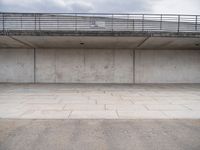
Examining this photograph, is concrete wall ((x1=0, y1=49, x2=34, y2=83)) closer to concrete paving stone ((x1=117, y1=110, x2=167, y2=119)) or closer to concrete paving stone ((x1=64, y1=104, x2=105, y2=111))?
concrete paving stone ((x1=64, y1=104, x2=105, y2=111))

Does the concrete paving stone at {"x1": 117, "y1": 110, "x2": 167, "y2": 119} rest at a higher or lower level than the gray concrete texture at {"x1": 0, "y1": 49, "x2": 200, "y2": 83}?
lower

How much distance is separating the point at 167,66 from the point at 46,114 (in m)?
12.4

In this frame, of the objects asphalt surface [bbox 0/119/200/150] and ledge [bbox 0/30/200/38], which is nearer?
asphalt surface [bbox 0/119/200/150]

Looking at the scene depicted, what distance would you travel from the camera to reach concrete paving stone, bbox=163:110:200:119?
206 inches

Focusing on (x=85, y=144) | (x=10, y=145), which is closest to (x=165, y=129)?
(x=85, y=144)

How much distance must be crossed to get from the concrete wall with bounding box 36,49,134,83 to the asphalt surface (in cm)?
979

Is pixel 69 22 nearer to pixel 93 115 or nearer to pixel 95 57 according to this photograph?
pixel 95 57

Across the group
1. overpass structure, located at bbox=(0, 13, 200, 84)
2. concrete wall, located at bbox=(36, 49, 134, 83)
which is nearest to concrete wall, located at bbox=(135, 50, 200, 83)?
overpass structure, located at bbox=(0, 13, 200, 84)

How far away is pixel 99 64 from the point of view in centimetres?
1458

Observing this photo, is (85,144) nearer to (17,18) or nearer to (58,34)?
(58,34)

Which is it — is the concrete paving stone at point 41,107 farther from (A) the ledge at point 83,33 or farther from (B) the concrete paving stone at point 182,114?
(A) the ledge at point 83,33

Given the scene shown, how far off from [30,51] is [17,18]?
2.84 meters

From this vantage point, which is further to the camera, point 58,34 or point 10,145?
point 58,34

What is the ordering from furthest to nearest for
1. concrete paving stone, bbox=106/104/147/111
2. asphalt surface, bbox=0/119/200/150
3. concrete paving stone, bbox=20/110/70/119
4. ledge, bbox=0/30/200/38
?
1. ledge, bbox=0/30/200/38
2. concrete paving stone, bbox=106/104/147/111
3. concrete paving stone, bbox=20/110/70/119
4. asphalt surface, bbox=0/119/200/150
